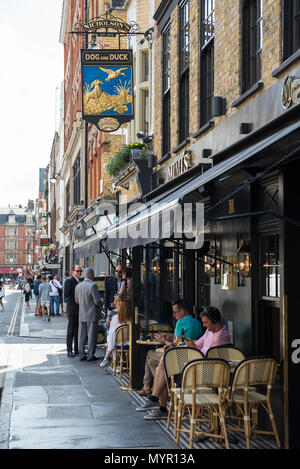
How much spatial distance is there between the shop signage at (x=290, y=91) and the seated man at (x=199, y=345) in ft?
9.41

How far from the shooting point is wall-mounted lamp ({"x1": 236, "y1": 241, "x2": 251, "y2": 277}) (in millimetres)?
8815

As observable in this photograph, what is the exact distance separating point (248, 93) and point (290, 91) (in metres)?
1.71

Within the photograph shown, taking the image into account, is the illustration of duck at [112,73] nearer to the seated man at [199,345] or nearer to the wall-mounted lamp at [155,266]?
the wall-mounted lamp at [155,266]

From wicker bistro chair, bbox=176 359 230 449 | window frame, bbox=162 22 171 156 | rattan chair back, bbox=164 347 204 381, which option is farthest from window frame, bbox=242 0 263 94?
window frame, bbox=162 22 171 156

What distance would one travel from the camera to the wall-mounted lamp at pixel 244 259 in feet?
28.9

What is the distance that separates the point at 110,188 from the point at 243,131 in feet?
54.4

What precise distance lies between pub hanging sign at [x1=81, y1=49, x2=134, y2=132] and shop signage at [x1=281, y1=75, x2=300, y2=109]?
1030cm

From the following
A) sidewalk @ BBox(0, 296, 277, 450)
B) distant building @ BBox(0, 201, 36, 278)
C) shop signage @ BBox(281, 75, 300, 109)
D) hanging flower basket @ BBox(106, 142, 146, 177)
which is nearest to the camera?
shop signage @ BBox(281, 75, 300, 109)

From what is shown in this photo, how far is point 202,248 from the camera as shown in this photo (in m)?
11.7

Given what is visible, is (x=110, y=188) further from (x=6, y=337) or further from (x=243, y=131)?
(x=243, y=131)

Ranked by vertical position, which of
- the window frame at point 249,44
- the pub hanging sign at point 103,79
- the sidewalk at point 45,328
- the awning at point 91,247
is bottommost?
the sidewalk at point 45,328

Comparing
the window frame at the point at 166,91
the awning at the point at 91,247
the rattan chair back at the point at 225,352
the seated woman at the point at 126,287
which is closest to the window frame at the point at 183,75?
the window frame at the point at 166,91

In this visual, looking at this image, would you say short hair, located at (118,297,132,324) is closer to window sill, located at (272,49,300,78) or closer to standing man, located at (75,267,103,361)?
standing man, located at (75,267,103,361)
